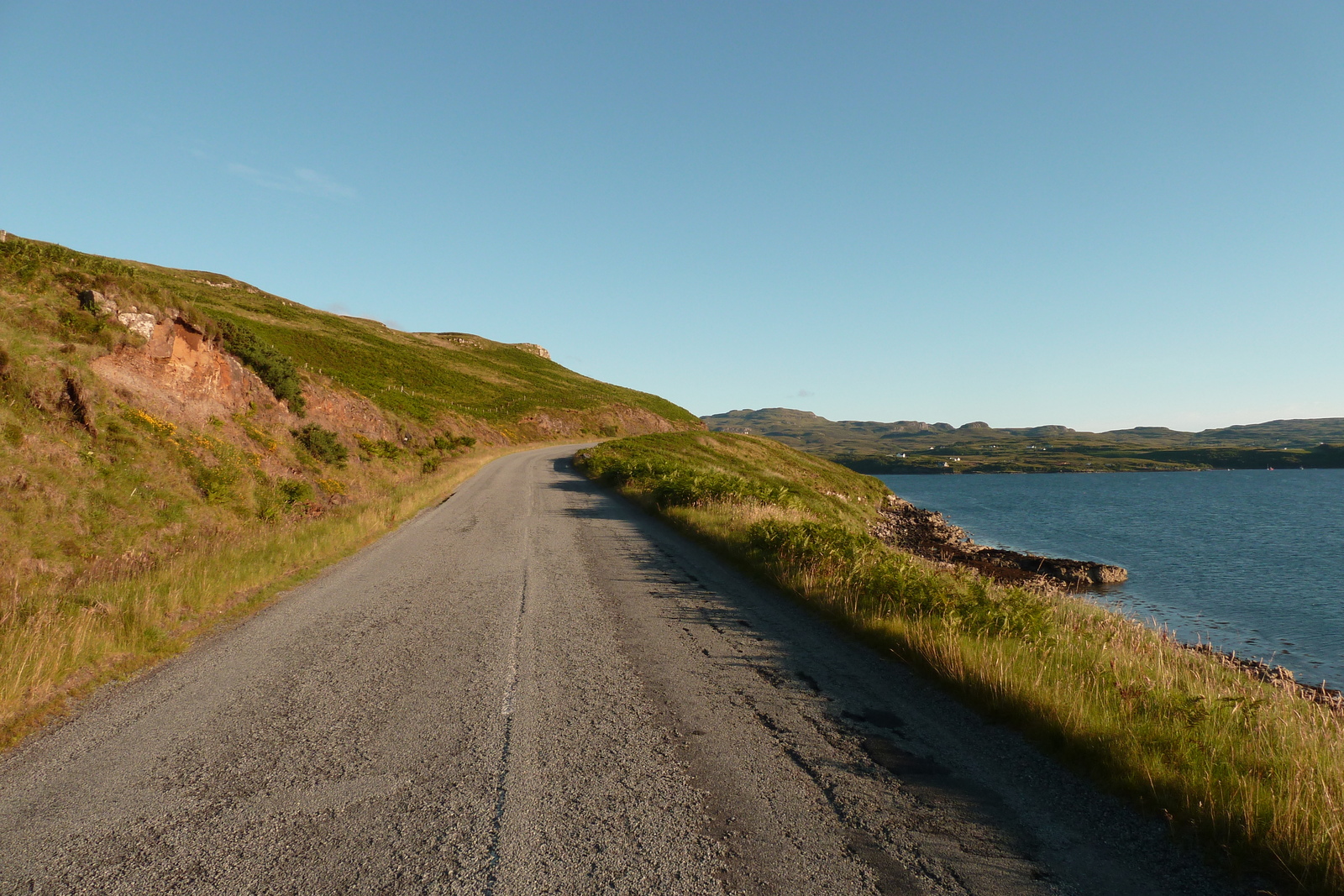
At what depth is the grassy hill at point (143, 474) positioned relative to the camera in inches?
332

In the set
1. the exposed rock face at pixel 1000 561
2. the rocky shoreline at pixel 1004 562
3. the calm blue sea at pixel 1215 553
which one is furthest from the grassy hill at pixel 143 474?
the exposed rock face at pixel 1000 561

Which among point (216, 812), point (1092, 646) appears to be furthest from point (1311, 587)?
point (216, 812)

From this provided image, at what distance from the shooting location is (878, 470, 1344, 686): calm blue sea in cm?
1989

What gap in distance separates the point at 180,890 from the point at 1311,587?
125 feet

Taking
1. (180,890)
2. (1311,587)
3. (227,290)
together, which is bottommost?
(1311,587)

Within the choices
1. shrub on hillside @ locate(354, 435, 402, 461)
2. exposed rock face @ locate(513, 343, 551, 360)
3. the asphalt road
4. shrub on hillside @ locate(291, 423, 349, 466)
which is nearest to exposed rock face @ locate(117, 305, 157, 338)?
shrub on hillside @ locate(291, 423, 349, 466)

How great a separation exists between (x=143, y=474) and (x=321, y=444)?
35.5 ft

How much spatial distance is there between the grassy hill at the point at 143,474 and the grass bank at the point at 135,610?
0.03 m

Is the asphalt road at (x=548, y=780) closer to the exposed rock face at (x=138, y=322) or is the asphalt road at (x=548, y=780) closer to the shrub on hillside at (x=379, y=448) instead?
the exposed rock face at (x=138, y=322)

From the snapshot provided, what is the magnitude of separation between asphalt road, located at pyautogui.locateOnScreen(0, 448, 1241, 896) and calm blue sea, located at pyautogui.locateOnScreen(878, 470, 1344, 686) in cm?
742

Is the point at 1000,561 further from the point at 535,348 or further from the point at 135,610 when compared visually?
the point at 535,348

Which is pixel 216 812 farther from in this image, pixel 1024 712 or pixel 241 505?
pixel 241 505

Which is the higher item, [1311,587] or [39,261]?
[39,261]

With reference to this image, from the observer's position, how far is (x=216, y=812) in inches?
184
